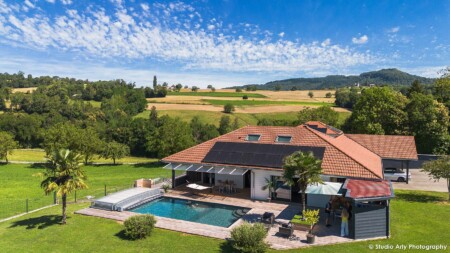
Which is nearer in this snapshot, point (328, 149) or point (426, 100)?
point (328, 149)

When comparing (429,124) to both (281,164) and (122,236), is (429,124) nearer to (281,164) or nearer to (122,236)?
(281,164)

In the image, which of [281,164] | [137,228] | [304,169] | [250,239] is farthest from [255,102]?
[250,239]

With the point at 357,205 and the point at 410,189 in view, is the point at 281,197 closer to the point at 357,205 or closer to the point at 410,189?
the point at 357,205

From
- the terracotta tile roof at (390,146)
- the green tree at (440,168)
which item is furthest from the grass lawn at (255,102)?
the green tree at (440,168)

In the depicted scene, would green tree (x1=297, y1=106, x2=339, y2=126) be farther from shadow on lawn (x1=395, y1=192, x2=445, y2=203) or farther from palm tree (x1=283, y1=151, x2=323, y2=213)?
palm tree (x1=283, y1=151, x2=323, y2=213)

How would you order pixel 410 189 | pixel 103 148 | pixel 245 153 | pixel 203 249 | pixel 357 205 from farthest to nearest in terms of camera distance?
pixel 103 148 → pixel 410 189 → pixel 245 153 → pixel 357 205 → pixel 203 249

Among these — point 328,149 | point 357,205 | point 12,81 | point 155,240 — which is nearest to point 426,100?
point 328,149
